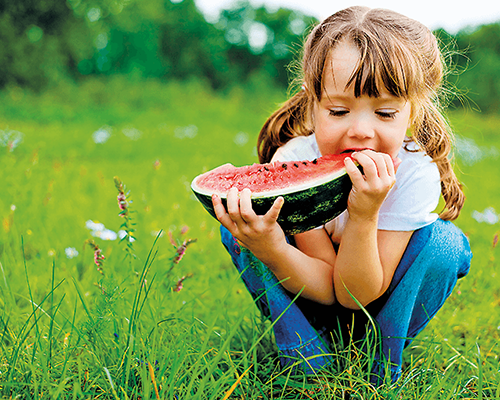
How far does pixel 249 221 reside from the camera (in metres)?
1.52

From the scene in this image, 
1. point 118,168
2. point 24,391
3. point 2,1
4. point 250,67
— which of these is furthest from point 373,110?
point 250,67

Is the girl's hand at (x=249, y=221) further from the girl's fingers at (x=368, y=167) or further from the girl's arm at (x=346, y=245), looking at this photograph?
the girl's fingers at (x=368, y=167)

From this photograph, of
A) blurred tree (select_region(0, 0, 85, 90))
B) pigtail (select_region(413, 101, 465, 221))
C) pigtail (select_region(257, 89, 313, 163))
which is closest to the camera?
pigtail (select_region(413, 101, 465, 221))

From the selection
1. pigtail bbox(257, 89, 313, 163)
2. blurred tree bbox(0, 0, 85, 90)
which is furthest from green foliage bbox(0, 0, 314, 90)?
pigtail bbox(257, 89, 313, 163)

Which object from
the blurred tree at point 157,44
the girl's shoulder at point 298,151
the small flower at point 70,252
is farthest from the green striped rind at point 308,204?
the blurred tree at point 157,44

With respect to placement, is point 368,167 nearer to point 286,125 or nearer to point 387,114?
point 387,114

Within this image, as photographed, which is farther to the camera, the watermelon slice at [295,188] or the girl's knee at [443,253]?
the girl's knee at [443,253]

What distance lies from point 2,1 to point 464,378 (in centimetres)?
1914

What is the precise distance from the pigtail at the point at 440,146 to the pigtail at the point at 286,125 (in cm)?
56

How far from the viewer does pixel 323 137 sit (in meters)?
1.81

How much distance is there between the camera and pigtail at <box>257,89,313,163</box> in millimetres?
2246

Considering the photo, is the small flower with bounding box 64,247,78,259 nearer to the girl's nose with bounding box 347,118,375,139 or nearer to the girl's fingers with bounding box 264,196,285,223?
the girl's fingers with bounding box 264,196,285,223

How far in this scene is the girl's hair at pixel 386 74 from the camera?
1702mm

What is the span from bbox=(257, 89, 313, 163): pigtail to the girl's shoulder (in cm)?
10
